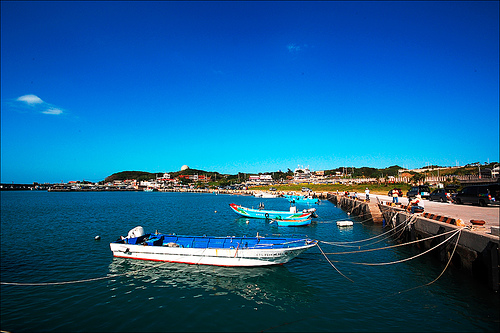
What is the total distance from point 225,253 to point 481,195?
31698 mm

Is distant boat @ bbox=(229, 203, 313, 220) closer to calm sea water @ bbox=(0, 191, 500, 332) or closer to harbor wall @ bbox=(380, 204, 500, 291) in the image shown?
calm sea water @ bbox=(0, 191, 500, 332)

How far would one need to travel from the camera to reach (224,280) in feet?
53.9

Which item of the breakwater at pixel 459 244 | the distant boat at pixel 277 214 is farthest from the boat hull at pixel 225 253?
the distant boat at pixel 277 214

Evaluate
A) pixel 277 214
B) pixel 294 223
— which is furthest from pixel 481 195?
pixel 277 214

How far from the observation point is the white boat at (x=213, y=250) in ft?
59.6

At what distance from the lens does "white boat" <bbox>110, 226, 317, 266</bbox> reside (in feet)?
59.6

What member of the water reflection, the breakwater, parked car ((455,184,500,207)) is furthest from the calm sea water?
parked car ((455,184,500,207))

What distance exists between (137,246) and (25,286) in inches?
263

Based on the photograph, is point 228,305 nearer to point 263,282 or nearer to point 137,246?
point 263,282

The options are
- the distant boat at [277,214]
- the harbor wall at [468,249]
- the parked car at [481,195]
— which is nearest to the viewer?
the harbor wall at [468,249]

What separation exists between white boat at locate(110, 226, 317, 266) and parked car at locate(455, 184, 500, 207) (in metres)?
25.9

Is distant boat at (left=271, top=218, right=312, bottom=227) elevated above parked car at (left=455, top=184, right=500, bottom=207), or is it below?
below

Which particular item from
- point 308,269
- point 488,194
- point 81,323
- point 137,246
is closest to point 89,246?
point 137,246

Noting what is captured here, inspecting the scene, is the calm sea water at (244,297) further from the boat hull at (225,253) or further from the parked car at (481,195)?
the parked car at (481,195)
